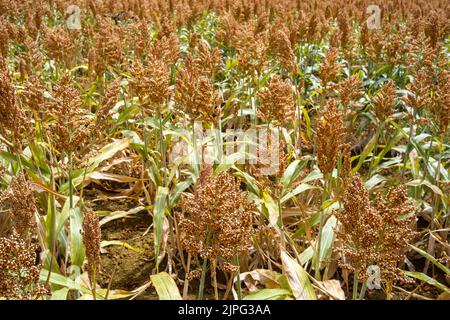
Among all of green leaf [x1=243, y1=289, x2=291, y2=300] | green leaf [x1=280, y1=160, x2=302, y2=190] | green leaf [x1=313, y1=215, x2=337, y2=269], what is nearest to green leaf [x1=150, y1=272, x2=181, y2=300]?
green leaf [x1=243, y1=289, x2=291, y2=300]

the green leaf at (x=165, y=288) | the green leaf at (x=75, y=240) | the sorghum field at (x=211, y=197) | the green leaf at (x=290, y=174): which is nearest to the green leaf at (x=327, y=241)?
the sorghum field at (x=211, y=197)

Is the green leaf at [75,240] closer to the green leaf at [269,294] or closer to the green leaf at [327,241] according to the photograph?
the green leaf at [269,294]

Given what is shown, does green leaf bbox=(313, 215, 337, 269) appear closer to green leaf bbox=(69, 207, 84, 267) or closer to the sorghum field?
the sorghum field

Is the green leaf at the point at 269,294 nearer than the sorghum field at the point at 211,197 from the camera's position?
No

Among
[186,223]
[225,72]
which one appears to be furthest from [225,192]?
[225,72]

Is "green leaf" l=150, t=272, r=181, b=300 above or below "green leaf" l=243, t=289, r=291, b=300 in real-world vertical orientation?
above

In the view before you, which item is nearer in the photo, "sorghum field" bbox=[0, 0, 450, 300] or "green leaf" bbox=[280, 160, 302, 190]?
"sorghum field" bbox=[0, 0, 450, 300]

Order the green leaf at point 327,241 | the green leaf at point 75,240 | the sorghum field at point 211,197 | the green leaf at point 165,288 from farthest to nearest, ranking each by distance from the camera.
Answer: the green leaf at point 327,241, the green leaf at point 75,240, the green leaf at point 165,288, the sorghum field at point 211,197

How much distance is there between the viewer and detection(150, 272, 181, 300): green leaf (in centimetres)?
185

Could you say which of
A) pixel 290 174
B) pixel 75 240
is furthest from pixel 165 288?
pixel 290 174

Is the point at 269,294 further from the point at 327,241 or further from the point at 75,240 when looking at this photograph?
the point at 75,240

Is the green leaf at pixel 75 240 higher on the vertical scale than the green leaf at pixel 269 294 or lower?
higher

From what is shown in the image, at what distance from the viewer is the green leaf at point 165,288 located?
6.07 ft

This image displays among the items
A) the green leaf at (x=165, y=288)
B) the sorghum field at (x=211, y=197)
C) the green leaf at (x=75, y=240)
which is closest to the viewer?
the sorghum field at (x=211, y=197)
